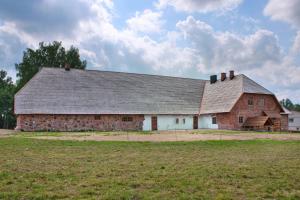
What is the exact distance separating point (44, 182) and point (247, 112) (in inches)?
1330

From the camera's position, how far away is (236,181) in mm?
7637

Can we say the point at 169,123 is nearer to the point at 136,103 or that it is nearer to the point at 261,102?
the point at 136,103

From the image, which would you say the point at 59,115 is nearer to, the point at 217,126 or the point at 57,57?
the point at 217,126

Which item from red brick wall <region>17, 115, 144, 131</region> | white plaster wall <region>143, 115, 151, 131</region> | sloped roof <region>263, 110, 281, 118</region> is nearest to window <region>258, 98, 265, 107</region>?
sloped roof <region>263, 110, 281, 118</region>

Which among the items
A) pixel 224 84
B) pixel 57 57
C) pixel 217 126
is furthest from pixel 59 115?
pixel 57 57

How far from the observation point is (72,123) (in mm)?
33969

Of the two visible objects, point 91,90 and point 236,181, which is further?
point 91,90

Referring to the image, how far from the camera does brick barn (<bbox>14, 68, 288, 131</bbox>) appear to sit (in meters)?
33.5

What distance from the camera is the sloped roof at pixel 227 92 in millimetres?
38000

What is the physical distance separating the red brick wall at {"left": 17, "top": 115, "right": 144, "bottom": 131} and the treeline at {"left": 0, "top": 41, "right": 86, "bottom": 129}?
68.3 feet

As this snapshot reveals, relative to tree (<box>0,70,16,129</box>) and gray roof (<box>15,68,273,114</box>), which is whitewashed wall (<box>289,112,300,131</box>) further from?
tree (<box>0,70,16,129</box>)

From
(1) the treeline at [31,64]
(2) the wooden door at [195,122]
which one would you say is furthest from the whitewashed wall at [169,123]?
(1) the treeline at [31,64]

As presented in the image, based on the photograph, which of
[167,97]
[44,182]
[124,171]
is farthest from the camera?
[167,97]

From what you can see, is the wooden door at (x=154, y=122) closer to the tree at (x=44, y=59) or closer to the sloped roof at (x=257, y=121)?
the sloped roof at (x=257, y=121)
